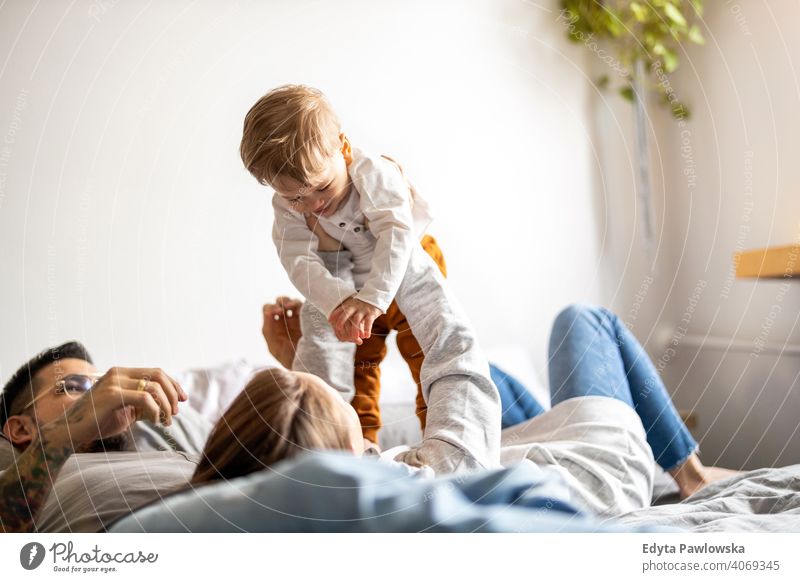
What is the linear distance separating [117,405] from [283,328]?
122 millimetres

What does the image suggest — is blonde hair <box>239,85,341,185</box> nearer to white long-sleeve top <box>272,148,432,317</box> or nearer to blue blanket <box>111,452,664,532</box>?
white long-sleeve top <box>272,148,432,317</box>

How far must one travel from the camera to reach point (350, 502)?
0.50 m

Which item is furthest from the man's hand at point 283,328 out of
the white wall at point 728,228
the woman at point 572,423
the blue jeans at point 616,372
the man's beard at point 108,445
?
the white wall at point 728,228

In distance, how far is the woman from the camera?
494mm

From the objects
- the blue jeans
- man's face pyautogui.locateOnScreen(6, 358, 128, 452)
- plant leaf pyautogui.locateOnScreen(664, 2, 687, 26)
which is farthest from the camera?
plant leaf pyautogui.locateOnScreen(664, 2, 687, 26)

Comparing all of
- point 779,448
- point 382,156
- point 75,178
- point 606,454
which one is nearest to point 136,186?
point 75,178

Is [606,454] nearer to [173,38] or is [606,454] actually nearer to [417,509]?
[417,509]

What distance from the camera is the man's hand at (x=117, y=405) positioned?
0.52m

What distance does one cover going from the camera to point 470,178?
71 centimetres

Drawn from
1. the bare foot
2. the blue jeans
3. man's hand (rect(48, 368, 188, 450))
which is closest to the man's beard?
man's hand (rect(48, 368, 188, 450))

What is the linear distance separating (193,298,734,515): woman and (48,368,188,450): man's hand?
5cm

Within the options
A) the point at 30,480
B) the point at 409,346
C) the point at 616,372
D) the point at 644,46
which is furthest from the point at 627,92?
the point at 30,480

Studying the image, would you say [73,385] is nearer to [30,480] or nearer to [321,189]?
[30,480]

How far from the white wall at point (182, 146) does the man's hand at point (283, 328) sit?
1 cm
